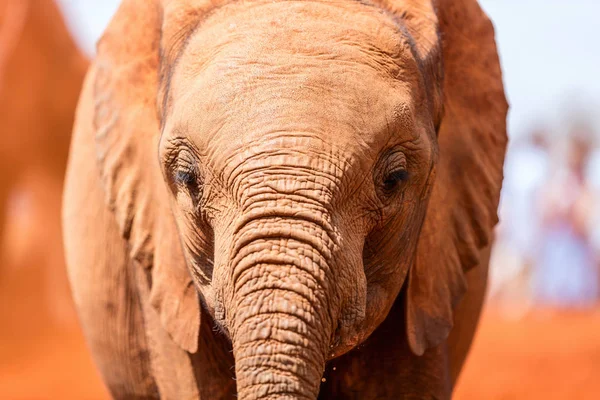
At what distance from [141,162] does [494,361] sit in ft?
16.4

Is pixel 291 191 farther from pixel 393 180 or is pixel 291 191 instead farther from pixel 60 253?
pixel 60 253

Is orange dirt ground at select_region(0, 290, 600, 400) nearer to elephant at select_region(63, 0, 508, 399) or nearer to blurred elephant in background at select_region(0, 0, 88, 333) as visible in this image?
blurred elephant in background at select_region(0, 0, 88, 333)

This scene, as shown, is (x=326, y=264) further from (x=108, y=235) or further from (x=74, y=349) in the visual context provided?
(x=74, y=349)

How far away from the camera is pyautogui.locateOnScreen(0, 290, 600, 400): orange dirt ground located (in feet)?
24.3

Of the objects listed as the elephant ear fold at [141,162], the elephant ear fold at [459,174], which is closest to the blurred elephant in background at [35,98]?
the elephant ear fold at [141,162]

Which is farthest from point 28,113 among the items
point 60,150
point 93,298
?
point 93,298

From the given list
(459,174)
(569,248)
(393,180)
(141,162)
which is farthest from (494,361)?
(393,180)

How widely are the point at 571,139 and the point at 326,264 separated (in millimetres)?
11389

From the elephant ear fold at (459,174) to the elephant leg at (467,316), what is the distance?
1.36ft

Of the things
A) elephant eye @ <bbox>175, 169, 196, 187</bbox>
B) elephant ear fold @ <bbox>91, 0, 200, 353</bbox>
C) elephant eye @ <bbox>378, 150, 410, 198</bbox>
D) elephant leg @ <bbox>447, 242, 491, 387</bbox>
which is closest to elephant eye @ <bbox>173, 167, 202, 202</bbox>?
elephant eye @ <bbox>175, 169, 196, 187</bbox>

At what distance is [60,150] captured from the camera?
11531 millimetres

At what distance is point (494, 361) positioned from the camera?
8312mm

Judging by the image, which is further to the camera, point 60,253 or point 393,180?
point 60,253

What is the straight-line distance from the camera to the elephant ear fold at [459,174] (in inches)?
144
